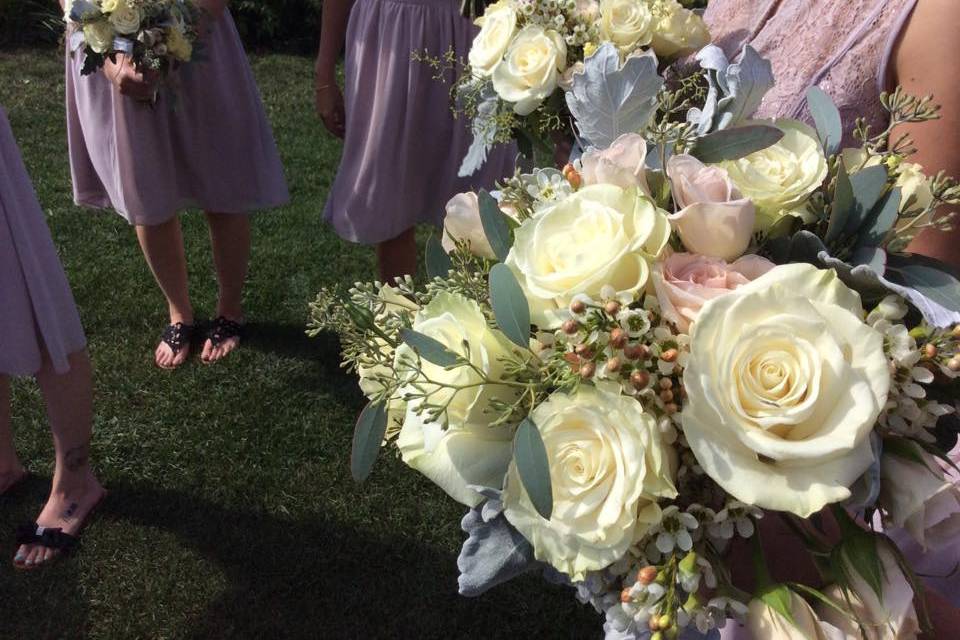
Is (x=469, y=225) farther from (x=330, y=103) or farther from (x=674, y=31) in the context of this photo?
(x=330, y=103)

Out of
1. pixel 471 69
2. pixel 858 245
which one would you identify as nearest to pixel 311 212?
pixel 471 69

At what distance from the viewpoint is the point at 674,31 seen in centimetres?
162

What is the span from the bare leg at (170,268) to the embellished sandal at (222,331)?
0.11 m

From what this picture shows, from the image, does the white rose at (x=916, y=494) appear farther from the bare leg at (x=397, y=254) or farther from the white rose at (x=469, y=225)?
the bare leg at (x=397, y=254)

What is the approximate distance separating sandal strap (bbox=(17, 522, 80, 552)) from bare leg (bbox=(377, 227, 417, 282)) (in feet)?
4.76

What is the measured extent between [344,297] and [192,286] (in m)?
3.38

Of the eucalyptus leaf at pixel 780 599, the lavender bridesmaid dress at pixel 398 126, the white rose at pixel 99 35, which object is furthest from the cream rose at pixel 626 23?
the white rose at pixel 99 35

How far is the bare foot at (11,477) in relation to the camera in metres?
2.88

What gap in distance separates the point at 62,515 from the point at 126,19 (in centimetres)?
169

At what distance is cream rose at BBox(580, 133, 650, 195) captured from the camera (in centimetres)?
98

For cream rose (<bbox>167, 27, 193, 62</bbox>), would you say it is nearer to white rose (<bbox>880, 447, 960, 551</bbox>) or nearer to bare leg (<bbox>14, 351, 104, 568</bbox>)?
bare leg (<bbox>14, 351, 104, 568</bbox>)

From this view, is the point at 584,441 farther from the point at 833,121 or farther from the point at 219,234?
the point at 219,234

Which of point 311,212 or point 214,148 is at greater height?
point 214,148

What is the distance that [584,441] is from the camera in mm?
866
